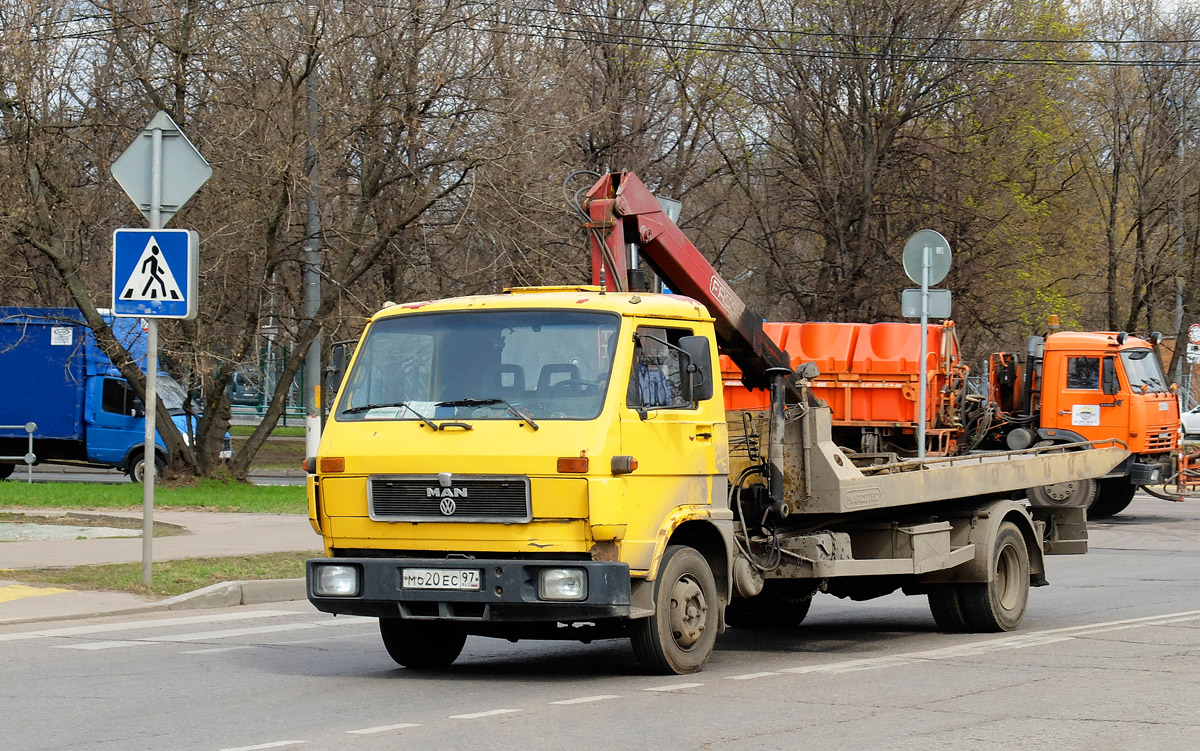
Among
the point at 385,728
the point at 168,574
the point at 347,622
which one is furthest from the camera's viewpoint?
the point at 168,574

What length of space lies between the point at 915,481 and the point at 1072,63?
2624 cm

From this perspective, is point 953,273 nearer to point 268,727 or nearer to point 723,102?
point 723,102

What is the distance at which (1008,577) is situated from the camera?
11.8 metres

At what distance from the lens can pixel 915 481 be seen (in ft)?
34.7

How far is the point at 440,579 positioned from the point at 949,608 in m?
4.93

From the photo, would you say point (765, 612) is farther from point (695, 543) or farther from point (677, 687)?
point (677, 687)

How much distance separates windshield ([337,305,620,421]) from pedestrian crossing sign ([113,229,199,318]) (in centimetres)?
392

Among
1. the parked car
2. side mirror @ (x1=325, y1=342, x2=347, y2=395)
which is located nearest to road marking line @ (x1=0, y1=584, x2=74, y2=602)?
side mirror @ (x1=325, y1=342, x2=347, y2=395)

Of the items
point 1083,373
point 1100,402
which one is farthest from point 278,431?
point 1100,402

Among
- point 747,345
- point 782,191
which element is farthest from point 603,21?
point 747,345

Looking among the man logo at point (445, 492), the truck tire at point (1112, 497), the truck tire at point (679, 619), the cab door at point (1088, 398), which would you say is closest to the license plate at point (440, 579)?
the man logo at point (445, 492)

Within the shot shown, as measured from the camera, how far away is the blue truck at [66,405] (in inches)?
1184

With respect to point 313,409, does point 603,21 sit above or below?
above

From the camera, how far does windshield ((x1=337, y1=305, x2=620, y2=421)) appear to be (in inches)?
333
